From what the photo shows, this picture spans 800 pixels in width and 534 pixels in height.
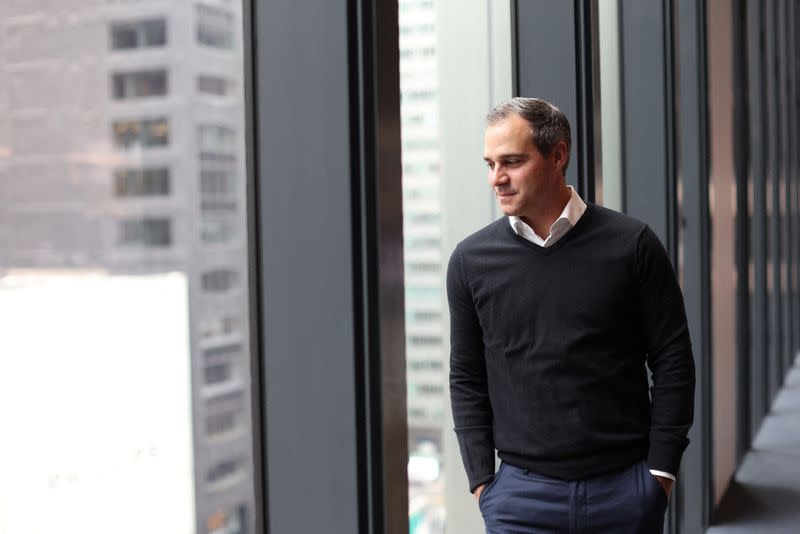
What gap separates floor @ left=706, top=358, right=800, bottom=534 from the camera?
4277mm

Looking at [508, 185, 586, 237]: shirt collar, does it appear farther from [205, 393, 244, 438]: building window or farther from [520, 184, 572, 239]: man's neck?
[205, 393, 244, 438]: building window

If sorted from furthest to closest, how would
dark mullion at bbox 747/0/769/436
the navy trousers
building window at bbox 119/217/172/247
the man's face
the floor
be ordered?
dark mullion at bbox 747/0/769/436 → the floor → the navy trousers → the man's face → building window at bbox 119/217/172/247

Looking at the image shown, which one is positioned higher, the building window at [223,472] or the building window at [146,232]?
the building window at [146,232]

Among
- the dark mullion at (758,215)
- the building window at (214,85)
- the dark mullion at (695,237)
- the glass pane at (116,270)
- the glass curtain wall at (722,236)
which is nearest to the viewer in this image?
the glass pane at (116,270)

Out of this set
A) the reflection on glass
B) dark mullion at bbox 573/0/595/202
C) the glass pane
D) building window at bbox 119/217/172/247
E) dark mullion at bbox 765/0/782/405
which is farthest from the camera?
dark mullion at bbox 765/0/782/405

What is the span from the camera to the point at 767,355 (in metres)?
7.39

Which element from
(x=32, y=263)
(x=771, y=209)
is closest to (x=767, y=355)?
(x=771, y=209)

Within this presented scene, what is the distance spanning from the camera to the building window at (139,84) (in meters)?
1.09

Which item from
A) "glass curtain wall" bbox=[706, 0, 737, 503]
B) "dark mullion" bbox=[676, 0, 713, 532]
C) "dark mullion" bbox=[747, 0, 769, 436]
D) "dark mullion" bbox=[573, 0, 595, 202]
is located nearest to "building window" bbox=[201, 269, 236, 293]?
"dark mullion" bbox=[573, 0, 595, 202]

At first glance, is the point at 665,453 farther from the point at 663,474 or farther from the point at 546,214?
the point at 546,214

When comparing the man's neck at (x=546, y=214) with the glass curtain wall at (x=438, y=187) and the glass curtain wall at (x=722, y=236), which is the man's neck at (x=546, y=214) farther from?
the glass curtain wall at (x=722, y=236)

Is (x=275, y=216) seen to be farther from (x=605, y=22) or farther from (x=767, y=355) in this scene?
(x=767, y=355)

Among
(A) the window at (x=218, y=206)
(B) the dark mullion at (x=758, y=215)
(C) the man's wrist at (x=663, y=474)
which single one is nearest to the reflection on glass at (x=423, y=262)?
(C) the man's wrist at (x=663, y=474)

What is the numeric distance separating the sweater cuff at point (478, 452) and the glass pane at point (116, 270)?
69cm
